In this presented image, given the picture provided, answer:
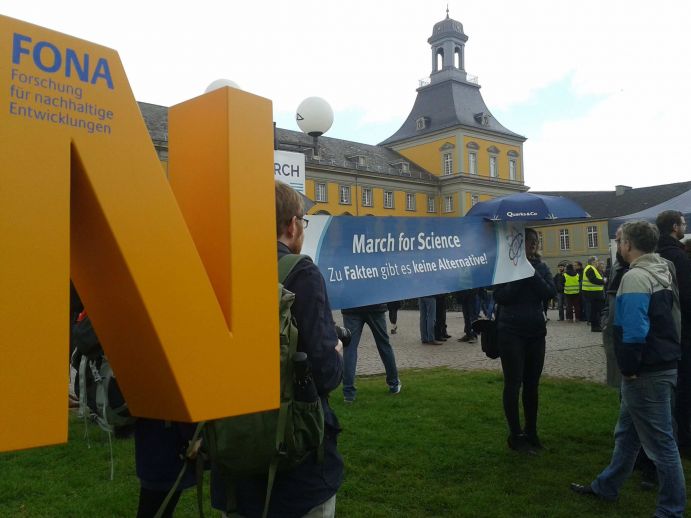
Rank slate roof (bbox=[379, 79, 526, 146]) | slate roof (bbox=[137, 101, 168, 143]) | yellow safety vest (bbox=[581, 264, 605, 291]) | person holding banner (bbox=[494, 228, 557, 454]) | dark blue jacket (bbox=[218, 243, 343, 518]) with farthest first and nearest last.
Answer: slate roof (bbox=[379, 79, 526, 146]), slate roof (bbox=[137, 101, 168, 143]), yellow safety vest (bbox=[581, 264, 605, 291]), person holding banner (bbox=[494, 228, 557, 454]), dark blue jacket (bbox=[218, 243, 343, 518])

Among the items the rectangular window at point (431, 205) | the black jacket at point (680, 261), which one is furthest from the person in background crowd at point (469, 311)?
the rectangular window at point (431, 205)

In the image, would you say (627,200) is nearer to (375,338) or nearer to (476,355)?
(476,355)

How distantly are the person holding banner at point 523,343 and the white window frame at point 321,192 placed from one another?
5427 centimetres

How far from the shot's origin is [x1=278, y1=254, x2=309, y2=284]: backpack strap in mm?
2289

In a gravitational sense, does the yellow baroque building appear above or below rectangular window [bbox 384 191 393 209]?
above

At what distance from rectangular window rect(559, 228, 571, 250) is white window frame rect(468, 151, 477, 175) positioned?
1201 centimetres

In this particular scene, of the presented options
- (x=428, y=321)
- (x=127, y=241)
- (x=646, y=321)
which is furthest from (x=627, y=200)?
(x=127, y=241)

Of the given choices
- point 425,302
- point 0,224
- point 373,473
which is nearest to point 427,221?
point 373,473

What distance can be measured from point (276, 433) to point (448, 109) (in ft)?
229

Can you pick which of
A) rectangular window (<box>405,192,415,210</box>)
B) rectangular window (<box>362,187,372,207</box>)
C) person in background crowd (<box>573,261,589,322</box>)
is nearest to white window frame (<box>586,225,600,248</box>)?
rectangular window (<box>405,192,415,210</box>)

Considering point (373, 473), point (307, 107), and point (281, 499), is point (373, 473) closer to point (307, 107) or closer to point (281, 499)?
point (281, 499)

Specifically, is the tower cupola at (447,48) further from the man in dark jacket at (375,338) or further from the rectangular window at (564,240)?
the man in dark jacket at (375,338)

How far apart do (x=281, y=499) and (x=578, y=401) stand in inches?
244

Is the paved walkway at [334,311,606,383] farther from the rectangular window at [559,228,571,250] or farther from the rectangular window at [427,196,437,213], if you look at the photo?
the rectangular window at [559,228,571,250]
